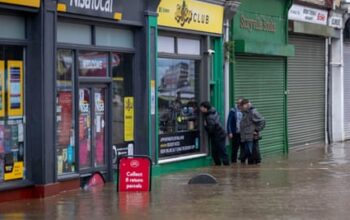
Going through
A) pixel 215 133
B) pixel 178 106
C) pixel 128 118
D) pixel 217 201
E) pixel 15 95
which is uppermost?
pixel 15 95

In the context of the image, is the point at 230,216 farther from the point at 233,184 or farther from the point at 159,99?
the point at 159,99

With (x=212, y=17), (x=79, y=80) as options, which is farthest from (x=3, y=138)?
(x=212, y=17)

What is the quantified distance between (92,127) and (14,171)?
2540mm

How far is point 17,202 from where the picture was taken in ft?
42.6

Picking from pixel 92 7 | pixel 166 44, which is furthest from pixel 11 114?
pixel 166 44

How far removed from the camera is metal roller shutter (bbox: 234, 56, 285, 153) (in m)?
22.0

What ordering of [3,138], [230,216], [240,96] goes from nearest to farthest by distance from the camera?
[230,216]
[3,138]
[240,96]

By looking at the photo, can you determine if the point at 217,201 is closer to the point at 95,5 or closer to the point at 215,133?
the point at 95,5

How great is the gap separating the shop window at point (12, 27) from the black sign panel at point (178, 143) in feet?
18.3

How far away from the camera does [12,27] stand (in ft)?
43.2

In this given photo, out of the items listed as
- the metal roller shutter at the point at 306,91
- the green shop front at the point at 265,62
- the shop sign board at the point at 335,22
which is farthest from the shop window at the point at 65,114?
the shop sign board at the point at 335,22

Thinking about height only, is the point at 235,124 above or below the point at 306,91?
below

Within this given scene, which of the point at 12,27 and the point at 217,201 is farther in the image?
the point at 12,27

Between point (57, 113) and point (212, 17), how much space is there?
22.9ft
